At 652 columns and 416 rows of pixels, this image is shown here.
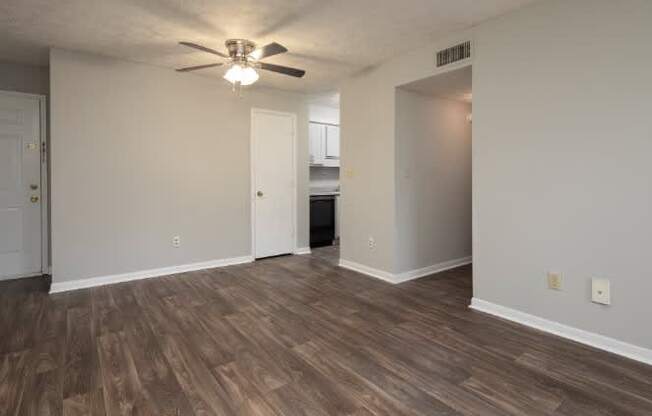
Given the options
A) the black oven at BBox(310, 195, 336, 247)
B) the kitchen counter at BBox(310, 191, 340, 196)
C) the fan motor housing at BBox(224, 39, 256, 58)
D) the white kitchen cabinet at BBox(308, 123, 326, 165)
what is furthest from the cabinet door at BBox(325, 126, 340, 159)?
the fan motor housing at BBox(224, 39, 256, 58)

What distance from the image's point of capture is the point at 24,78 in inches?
164

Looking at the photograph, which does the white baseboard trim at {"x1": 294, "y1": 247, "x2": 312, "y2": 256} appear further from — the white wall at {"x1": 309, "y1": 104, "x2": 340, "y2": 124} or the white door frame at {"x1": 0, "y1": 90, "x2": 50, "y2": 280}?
the white door frame at {"x1": 0, "y1": 90, "x2": 50, "y2": 280}

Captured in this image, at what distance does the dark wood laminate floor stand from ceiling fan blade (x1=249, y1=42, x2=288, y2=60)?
2.20 metres

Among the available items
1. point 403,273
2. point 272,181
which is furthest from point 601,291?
point 272,181

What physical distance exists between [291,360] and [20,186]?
406 centimetres

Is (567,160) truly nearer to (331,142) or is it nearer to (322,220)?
(322,220)

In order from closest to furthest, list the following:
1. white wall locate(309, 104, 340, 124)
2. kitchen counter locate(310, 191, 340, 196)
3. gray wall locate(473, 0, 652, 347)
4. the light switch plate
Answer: gray wall locate(473, 0, 652, 347), the light switch plate, kitchen counter locate(310, 191, 340, 196), white wall locate(309, 104, 340, 124)

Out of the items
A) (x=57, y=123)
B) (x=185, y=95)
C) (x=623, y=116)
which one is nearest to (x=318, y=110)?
(x=185, y=95)

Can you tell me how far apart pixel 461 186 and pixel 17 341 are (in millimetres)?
4613

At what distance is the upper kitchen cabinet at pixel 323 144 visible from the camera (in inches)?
251

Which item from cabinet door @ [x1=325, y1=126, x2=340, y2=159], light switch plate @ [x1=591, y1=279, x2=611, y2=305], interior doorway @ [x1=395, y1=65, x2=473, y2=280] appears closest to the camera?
light switch plate @ [x1=591, y1=279, x2=611, y2=305]

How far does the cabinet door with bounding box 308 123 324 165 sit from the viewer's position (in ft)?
20.8

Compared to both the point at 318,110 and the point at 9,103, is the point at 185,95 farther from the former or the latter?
the point at 318,110

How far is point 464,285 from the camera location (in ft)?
12.6
